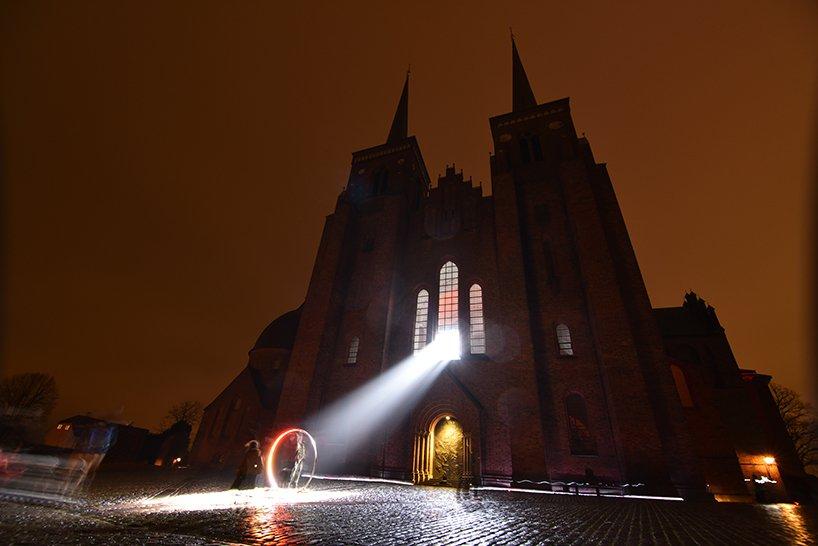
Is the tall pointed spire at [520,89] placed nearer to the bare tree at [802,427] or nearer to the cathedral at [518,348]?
the cathedral at [518,348]

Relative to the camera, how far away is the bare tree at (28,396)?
4197 centimetres

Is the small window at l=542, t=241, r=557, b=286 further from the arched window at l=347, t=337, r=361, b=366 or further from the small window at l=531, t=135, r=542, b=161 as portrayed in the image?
the arched window at l=347, t=337, r=361, b=366

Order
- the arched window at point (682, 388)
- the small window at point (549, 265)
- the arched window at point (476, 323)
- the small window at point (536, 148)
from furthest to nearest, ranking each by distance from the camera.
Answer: the small window at point (536, 148)
the arched window at point (682, 388)
the arched window at point (476, 323)
the small window at point (549, 265)

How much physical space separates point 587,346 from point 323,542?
15256mm

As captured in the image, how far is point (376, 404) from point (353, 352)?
3.56 m

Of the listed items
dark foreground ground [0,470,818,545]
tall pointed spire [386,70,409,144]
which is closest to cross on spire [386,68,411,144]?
tall pointed spire [386,70,409,144]

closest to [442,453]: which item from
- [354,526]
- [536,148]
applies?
[354,526]

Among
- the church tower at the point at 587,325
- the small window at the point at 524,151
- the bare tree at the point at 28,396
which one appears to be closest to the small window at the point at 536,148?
the small window at the point at 524,151

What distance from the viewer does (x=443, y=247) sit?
22453 mm

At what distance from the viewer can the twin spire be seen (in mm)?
29672

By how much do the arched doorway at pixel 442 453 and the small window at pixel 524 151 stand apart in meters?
17.7

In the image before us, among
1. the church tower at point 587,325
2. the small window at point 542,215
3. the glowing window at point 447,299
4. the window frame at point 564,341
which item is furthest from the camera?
the small window at point 542,215

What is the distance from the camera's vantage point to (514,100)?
30.4 metres

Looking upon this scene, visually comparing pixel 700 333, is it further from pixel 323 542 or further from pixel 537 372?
pixel 323 542
